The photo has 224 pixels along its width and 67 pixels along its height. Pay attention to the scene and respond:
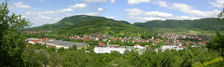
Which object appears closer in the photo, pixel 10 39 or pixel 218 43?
pixel 10 39

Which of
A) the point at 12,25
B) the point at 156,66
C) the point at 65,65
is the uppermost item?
the point at 12,25

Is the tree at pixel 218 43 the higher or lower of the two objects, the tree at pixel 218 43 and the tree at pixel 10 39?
the lower

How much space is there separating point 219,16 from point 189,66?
15.3 meters

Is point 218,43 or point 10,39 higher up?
point 10,39

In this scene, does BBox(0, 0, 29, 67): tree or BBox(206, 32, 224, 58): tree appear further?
BBox(206, 32, 224, 58): tree

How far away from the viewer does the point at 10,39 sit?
45.9 ft

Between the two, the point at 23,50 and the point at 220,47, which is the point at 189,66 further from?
the point at 23,50

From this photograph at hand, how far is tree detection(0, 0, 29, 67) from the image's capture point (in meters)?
13.8

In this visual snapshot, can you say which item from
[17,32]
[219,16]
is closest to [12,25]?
[17,32]

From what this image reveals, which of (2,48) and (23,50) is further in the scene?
(23,50)

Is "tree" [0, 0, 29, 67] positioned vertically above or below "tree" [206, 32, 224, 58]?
above

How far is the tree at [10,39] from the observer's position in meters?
13.8

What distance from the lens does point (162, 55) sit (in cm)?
3177

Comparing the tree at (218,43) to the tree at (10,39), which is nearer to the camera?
the tree at (10,39)
